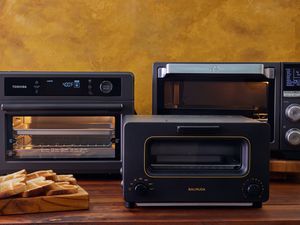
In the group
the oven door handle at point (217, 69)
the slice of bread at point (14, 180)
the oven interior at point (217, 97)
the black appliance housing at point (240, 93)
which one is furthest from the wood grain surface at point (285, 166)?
the slice of bread at point (14, 180)

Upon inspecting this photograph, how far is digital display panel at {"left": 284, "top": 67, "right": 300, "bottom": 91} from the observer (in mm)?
1438

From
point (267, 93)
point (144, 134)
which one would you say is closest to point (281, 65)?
point (267, 93)

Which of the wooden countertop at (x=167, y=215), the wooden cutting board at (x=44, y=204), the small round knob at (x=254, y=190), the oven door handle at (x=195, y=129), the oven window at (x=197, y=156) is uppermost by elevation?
the oven door handle at (x=195, y=129)

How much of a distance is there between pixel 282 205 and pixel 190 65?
1.69ft

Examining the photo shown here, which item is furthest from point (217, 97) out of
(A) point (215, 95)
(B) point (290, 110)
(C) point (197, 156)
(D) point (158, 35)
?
(D) point (158, 35)

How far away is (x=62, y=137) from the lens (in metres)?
1.45

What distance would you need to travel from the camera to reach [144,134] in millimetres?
1144

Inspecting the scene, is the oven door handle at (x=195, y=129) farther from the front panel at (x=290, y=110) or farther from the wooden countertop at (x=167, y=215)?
the front panel at (x=290, y=110)

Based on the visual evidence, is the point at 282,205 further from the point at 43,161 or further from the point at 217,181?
the point at 43,161

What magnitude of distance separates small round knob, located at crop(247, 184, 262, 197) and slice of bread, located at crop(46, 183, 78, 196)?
43cm

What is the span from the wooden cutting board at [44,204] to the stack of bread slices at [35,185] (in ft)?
0.05

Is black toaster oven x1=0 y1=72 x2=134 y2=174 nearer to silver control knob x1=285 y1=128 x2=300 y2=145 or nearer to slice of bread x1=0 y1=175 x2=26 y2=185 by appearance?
slice of bread x1=0 y1=175 x2=26 y2=185

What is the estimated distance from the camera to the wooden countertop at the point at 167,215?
3.41 feet

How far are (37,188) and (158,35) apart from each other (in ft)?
3.02
